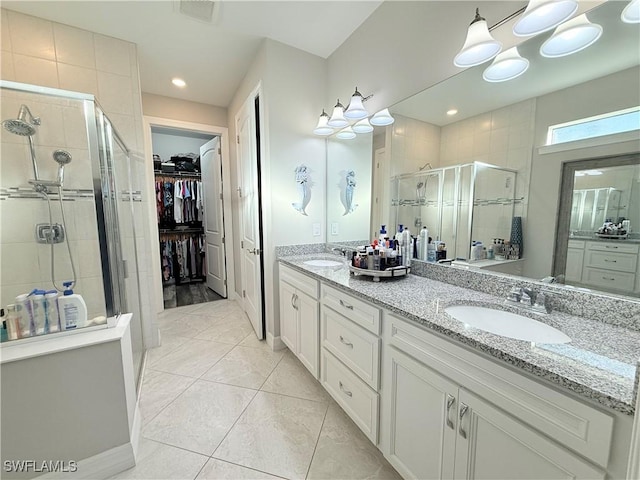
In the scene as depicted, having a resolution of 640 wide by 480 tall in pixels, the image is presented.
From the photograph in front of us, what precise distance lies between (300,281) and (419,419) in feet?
3.75

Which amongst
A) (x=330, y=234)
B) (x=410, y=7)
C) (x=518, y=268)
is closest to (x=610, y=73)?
(x=518, y=268)

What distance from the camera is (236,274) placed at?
12.3 feet

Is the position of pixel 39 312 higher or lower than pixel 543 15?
lower

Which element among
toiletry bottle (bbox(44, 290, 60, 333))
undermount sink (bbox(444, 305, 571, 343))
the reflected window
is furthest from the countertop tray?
toiletry bottle (bbox(44, 290, 60, 333))

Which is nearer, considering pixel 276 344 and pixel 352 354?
pixel 352 354

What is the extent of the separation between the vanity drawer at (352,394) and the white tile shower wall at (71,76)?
1608 millimetres

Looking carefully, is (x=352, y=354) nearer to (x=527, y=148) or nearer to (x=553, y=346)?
(x=553, y=346)

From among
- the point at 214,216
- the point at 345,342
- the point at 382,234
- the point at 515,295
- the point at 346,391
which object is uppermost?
the point at 214,216

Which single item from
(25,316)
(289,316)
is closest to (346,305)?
(289,316)

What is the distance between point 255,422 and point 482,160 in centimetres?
206

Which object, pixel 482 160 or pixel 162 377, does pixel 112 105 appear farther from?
pixel 482 160

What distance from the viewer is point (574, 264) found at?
104cm

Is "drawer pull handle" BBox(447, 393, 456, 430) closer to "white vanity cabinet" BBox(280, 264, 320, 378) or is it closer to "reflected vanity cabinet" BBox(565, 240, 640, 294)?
"reflected vanity cabinet" BBox(565, 240, 640, 294)

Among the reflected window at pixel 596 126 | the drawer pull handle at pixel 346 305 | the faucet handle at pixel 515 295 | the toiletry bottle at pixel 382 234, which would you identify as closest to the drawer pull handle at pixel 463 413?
the faucet handle at pixel 515 295
